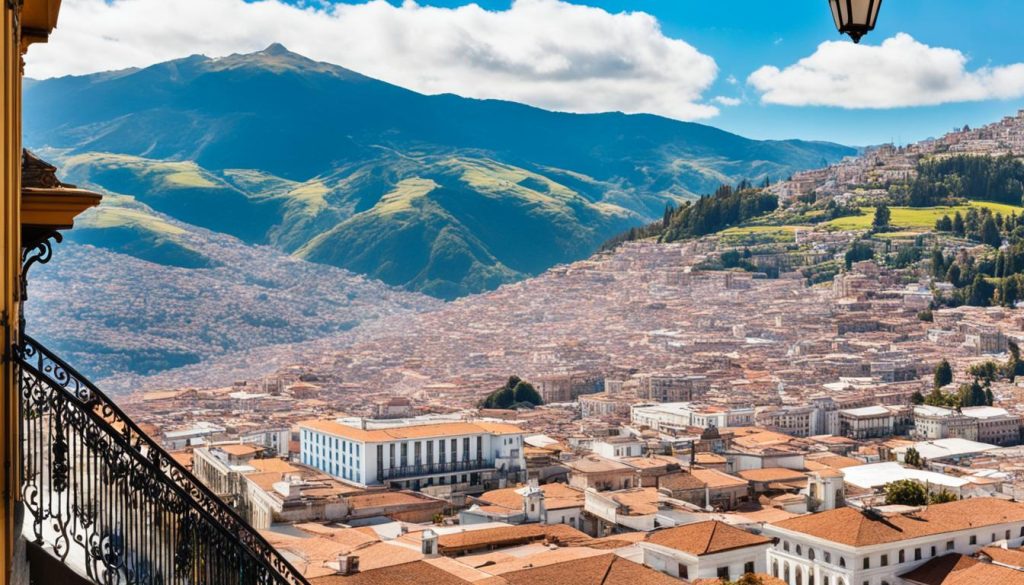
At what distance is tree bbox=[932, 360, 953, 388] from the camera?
49000mm

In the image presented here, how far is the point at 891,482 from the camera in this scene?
2669cm

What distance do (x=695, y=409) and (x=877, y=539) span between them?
23.6 meters

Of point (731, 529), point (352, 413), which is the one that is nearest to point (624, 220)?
point (352, 413)

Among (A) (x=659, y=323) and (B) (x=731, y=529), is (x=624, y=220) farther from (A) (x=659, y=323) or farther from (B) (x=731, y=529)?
(B) (x=731, y=529)

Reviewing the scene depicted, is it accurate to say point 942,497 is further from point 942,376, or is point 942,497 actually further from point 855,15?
point 942,376

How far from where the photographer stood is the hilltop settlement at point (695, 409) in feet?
60.1

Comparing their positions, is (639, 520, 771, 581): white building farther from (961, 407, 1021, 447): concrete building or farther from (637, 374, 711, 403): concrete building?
(637, 374, 711, 403): concrete building

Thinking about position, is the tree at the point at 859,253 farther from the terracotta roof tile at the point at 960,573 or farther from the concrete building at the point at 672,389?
the terracotta roof tile at the point at 960,573

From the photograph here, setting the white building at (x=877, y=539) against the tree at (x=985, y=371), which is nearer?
the white building at (x=877, y=539)

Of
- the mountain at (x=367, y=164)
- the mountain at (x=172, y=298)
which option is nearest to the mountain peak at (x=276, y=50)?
the mountain at (x=367, y=164)

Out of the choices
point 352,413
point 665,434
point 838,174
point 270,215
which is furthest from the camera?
point 270,215

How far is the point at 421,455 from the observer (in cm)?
3006

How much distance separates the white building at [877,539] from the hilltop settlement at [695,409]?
5 cm

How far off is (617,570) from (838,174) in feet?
252
